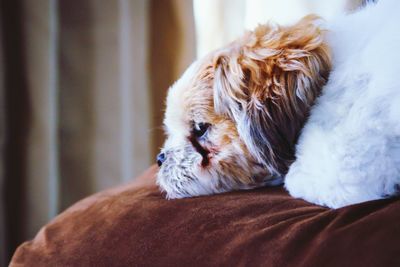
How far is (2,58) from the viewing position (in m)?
1.49

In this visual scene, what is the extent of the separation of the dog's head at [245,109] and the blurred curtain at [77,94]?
84 centimetres

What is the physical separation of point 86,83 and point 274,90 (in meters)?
1.08

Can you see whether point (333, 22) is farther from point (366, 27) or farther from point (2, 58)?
point (2, 58)

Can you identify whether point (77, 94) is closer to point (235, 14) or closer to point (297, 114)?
point (235, 14)

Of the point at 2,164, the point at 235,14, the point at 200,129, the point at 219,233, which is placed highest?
the point at 235,14

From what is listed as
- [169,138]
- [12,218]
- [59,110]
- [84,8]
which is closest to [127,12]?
[84,8]

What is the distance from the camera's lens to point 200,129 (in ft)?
2.72

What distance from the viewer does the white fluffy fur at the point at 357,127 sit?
653 millimetres

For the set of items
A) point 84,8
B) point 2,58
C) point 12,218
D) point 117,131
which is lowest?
point 12,218

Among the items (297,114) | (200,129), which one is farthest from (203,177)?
(297,114)

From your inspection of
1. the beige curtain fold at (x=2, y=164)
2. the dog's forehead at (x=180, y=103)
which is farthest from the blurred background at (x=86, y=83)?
the dog's forehead at (x=180, y=103)

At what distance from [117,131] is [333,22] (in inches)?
41.1

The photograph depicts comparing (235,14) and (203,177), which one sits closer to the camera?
(203,177)

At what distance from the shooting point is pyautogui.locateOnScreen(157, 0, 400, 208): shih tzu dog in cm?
67
